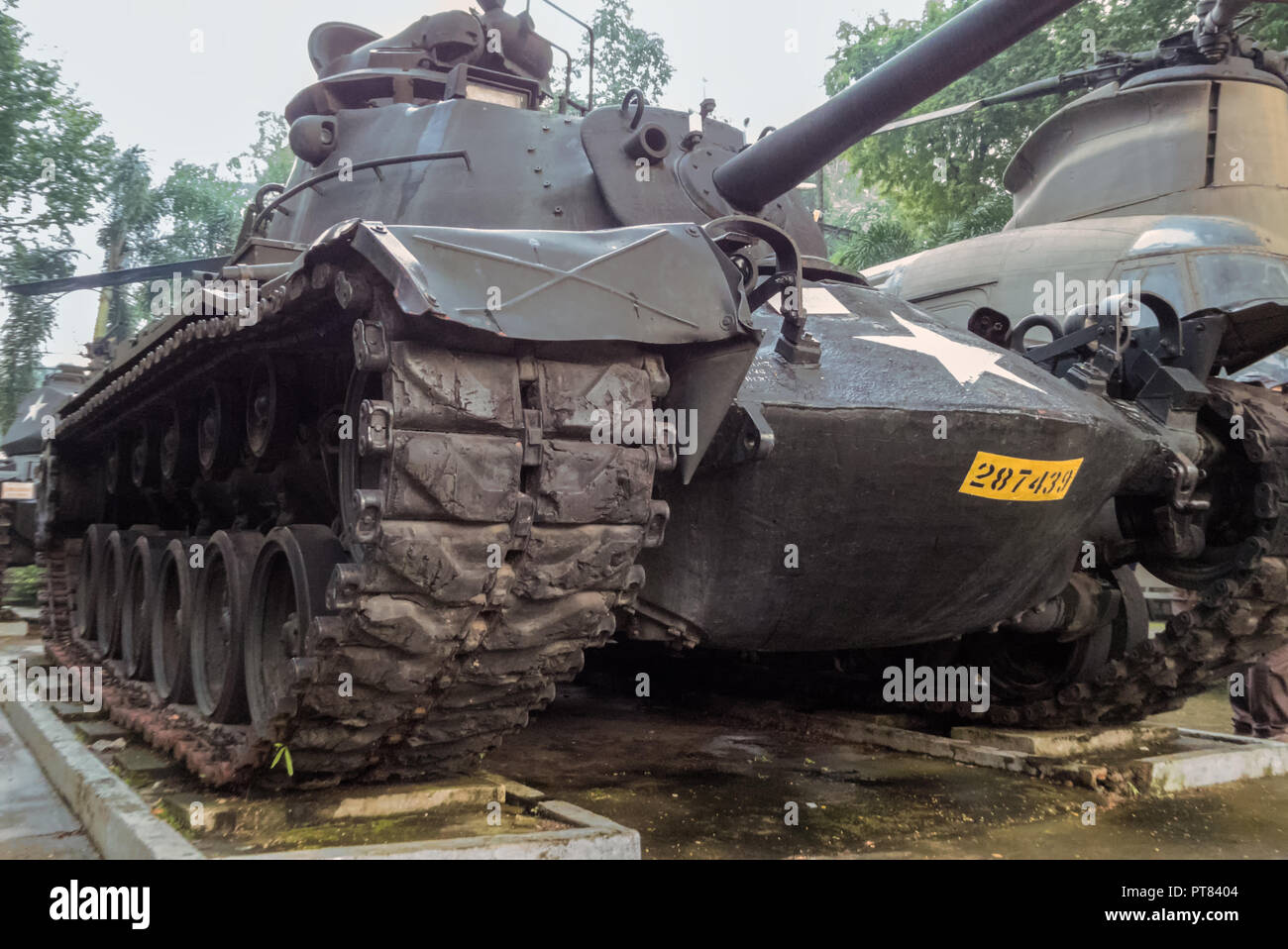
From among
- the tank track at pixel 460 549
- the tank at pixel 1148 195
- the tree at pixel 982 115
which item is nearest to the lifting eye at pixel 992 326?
the tank track at pixel 460 549

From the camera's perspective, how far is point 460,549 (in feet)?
10.00

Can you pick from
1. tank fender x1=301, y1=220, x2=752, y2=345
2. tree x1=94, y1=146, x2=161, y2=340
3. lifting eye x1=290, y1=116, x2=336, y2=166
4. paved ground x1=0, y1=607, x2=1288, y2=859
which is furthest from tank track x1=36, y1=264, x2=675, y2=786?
Answer: tree x1=94, y1=146, x2=161, y2=340

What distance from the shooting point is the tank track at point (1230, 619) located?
5070 millimetres

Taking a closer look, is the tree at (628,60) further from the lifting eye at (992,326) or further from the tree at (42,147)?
the lifting eye at (992,326)

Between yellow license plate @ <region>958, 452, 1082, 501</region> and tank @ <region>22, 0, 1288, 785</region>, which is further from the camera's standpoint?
yellow license plate @ <region>958, 452, 1082, 501</region>

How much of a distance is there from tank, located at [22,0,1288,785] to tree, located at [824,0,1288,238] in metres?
14.2

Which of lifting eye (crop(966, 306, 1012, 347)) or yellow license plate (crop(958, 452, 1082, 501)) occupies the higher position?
lifting eye (crop(966, 306, 1012, 347))

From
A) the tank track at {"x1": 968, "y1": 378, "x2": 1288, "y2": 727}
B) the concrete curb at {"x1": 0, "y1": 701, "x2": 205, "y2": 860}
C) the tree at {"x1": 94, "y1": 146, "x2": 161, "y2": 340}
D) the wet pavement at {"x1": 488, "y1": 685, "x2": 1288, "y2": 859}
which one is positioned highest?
the tree at {"x1": 94, "y1": 146, "x2": 161, "y2": 340}

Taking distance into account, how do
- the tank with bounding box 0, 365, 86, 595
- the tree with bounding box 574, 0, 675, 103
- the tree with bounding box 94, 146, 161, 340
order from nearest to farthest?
the tank with bounding box 0, 365, 86, 595, the tree with bounding box 94, 146, 161, 340, the tree with bounding box 574, 0, 675, 103

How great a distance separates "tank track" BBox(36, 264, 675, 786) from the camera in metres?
2.94

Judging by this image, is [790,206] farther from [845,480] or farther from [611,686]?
[611,686]

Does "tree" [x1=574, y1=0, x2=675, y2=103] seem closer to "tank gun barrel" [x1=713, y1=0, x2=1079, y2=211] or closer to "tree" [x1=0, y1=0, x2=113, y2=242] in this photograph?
"tree" [x1=0, y1=0, x2=113, y2=242]

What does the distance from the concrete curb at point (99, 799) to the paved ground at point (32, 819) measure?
0.12ft

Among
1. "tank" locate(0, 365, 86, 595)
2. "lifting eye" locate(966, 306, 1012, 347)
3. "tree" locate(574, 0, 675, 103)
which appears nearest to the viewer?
"lifting eye" locate(966, 306, 1012, 347)
